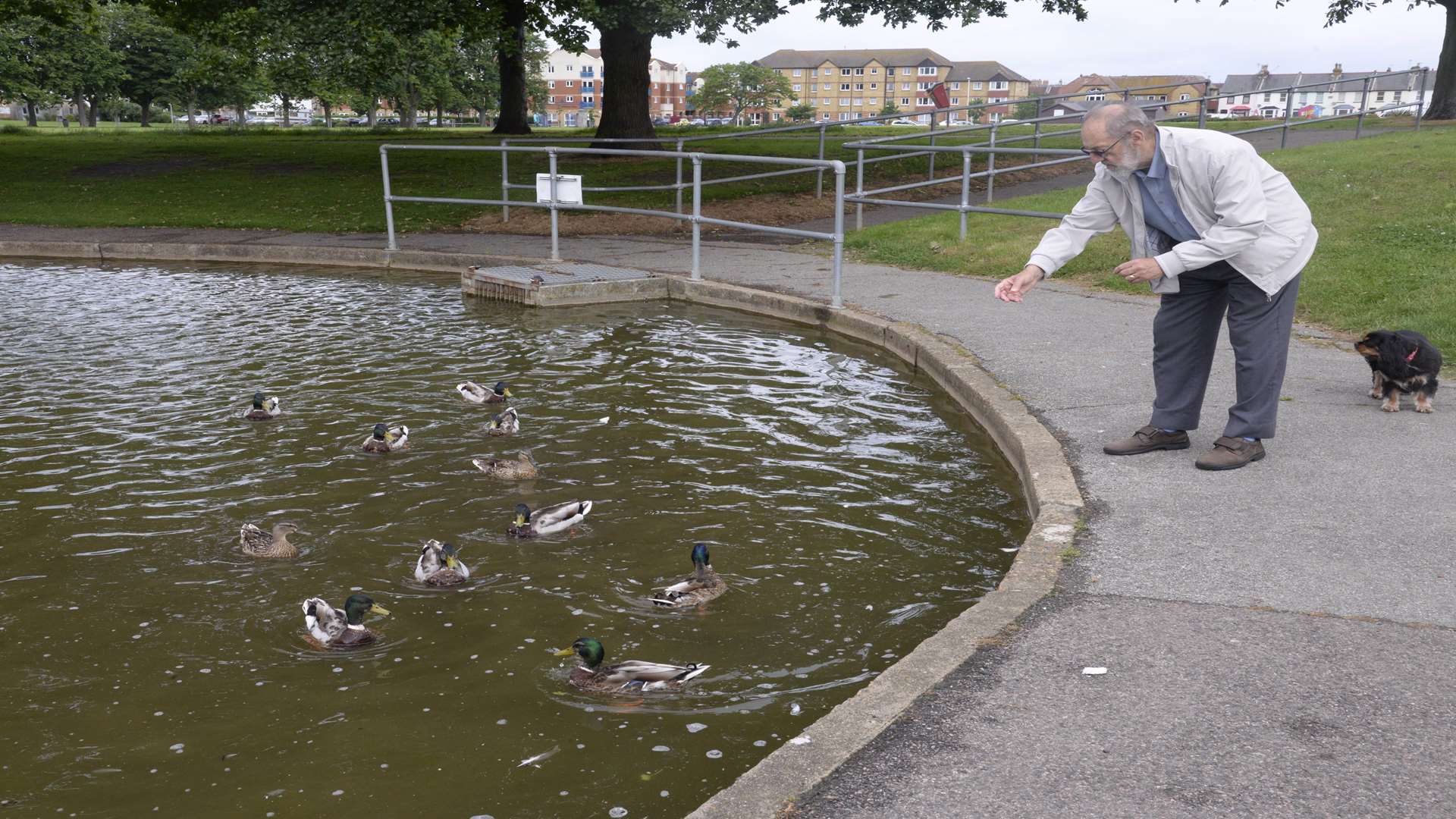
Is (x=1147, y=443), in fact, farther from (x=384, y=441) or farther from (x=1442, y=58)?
(x=1442, y=58)

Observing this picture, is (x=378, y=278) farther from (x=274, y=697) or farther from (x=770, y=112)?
(x=770, y=112)

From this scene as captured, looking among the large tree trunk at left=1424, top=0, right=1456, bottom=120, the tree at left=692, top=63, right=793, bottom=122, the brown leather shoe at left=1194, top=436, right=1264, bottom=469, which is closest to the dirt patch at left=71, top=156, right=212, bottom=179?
the brown leather shoe at left=1194, top=436, right=1264, bottom=469

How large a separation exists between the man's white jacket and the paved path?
41.6 inches

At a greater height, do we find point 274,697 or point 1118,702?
point 1118,702

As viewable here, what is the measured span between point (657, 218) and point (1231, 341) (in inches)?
541

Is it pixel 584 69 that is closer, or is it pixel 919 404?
pixel 919 404

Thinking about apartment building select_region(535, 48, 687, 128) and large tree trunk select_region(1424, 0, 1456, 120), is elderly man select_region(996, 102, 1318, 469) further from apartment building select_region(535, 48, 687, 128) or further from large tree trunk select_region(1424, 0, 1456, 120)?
apartment building select_region(535, 48, 687, 128)

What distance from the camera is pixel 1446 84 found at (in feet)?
90.6

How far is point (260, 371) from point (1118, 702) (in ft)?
24.1

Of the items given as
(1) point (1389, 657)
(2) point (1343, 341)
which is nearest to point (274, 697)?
(1) point (1389, 657)

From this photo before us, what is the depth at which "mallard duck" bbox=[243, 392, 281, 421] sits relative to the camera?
7723 millimetres

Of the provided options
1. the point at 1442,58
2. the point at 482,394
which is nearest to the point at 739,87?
the point at 1442,58

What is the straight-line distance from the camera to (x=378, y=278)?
14211 mm

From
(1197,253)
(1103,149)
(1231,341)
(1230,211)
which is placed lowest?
(1231,341)
